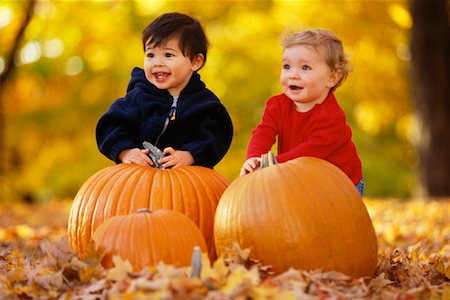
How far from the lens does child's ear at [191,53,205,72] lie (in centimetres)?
439

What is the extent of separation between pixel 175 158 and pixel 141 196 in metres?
0.42

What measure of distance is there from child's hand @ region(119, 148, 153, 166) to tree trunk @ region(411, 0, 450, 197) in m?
8.52

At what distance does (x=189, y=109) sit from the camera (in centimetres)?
429

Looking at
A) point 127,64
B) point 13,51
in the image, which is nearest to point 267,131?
point 127,64

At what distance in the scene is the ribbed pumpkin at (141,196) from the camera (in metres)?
3.86

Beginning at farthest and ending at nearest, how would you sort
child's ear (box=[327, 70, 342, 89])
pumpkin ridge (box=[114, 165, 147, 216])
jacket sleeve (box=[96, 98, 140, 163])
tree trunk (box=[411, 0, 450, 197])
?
tree trunk (box=[411, 0, 450, 197])
jacket sleeve (box=[96, 98, 140, 163])
child's ear (box=[327, 70, 342, 89])
pumpkin ridge (box=[114, 165, 147, 216])

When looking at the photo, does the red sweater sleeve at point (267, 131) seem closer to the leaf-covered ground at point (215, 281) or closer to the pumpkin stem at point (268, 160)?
the pumpkin stem at point (268, 160)

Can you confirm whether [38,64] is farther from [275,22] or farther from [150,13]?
[275,22]

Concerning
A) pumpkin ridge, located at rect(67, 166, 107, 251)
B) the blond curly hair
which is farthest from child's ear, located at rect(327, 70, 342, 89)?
pumpkin ridge, located at rect(67, 166, 107, 251)

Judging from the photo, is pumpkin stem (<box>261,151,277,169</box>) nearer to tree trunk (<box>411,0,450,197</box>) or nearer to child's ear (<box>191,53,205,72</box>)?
child's ear (<box>191,53,205,72</box>)

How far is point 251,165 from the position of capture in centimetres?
385

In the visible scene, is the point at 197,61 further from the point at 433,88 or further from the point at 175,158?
the point at 433,88

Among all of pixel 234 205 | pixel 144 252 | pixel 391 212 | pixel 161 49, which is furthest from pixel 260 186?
pixel 391 212

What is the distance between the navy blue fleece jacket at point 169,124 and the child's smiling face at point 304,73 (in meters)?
0.54
